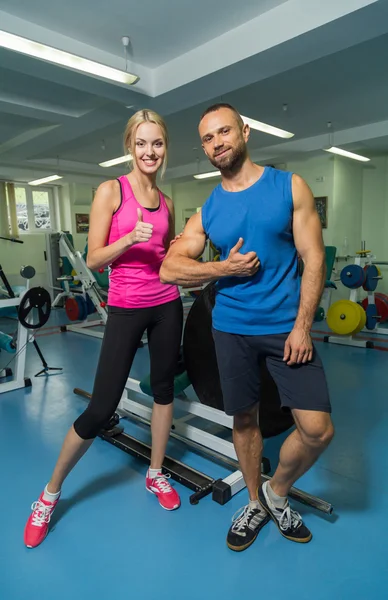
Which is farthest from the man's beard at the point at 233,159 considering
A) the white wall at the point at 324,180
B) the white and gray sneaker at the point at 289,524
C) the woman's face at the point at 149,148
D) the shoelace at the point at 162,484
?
the white wall at the point at 324,180

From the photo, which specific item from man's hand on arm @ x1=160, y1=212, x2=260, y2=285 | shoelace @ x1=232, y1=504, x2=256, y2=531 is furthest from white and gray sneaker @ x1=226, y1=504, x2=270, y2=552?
man's hand on arm @ x1=160, y1=212, x2=260, y2=285

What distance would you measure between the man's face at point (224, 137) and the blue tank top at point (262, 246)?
107 mm

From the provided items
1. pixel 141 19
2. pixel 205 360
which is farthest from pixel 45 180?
pixel 205 360

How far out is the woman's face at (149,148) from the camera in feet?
5.21

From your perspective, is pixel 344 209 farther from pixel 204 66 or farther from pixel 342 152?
pixel 204 66

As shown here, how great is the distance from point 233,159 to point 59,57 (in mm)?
3063

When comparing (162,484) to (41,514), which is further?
(162,484)

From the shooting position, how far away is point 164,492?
184cm

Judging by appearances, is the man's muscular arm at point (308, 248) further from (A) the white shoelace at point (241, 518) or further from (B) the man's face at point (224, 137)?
(A) the white shoelace at point (241, 518)

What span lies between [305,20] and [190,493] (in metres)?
3.64

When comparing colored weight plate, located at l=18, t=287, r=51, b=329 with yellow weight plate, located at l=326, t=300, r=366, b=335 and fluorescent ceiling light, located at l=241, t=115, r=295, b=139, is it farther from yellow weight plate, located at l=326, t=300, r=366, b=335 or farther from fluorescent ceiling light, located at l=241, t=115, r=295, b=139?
fluorescent ceiling light, located at l=241, t=115, r=295, b=139

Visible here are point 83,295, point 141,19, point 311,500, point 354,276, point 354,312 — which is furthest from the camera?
point 83,295

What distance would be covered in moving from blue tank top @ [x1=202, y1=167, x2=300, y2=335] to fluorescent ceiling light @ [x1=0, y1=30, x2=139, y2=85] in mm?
2938

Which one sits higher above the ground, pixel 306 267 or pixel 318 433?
pixel 306 267
